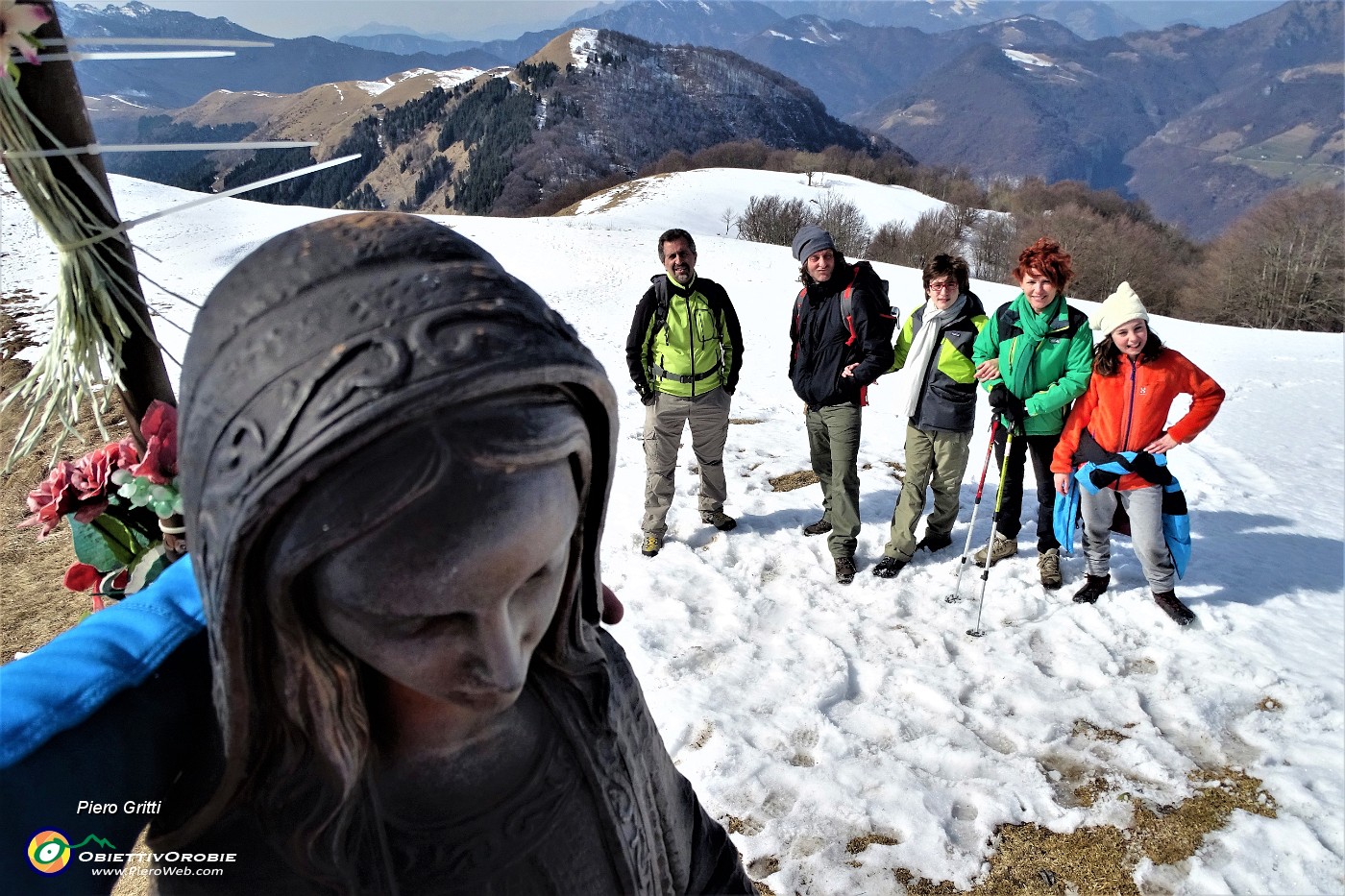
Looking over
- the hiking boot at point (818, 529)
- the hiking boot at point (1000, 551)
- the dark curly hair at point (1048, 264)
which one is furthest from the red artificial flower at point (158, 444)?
the hiking boot at point (1000, 551)

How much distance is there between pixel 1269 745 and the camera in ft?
12.8

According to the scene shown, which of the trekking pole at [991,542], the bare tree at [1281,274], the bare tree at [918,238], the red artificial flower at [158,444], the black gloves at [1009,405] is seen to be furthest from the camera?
the bare tree at [918,238]

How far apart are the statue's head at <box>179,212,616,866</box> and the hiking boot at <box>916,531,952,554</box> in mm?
5010

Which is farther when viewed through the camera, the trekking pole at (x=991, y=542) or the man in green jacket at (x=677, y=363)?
the man in green jacket at (x=677, y=363)

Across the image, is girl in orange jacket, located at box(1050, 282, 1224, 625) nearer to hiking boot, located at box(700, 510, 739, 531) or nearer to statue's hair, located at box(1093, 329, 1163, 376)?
statue's hair, located at box(1093, 329, 1163, 376)

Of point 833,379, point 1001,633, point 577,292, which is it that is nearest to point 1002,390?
point 833,379

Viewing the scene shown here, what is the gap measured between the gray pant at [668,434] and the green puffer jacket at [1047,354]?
1.70m

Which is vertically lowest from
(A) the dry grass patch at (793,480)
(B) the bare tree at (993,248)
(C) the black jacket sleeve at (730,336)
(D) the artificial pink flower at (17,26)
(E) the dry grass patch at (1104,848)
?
(B) the bare tree at (993,248)

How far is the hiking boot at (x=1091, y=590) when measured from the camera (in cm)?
493

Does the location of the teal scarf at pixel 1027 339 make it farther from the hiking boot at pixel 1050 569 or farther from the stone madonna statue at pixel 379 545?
the stone madonna statue at pixel 379 545

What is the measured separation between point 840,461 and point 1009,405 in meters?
1.07

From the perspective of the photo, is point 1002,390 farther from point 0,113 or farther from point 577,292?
point 577,292

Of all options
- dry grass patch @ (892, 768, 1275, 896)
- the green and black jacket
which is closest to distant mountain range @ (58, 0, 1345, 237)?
the green and black jacket

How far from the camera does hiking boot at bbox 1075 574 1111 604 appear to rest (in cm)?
493
